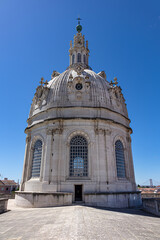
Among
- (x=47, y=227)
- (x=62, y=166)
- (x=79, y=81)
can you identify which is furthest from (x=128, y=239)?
(x=79, y=81)

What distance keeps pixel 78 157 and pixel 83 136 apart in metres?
2.60

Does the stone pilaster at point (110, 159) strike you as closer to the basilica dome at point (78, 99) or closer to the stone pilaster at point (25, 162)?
the basilica dome at point (78, 99)

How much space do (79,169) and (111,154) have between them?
4.38 m

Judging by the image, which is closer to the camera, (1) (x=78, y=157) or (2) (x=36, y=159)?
(1) (x=78, y=157)

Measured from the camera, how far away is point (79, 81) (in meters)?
22.2

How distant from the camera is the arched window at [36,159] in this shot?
1998 centimetres

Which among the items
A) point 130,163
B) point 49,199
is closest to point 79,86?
point 130,163

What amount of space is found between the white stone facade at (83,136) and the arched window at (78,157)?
265 millimetres

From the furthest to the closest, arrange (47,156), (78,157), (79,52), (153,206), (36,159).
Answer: (79,52)
(36,159)
(78,157)
(47,156)
(153,206)

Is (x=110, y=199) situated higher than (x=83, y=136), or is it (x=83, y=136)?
(x=83, y=136)

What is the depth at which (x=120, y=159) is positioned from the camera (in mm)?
21328

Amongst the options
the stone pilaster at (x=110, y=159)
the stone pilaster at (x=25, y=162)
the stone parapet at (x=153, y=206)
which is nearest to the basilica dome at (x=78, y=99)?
the stone pilaster at (x=25, y=162)

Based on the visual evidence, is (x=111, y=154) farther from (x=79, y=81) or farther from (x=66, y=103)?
(x=79, y=81)

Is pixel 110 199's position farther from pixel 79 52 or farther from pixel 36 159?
pixel 79 52
